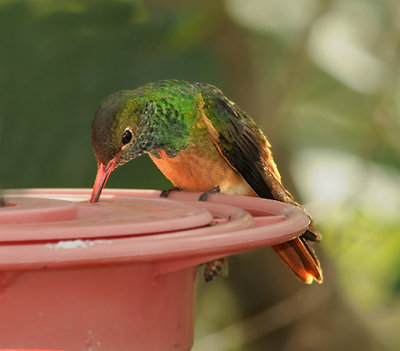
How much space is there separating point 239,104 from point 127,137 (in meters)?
1.55

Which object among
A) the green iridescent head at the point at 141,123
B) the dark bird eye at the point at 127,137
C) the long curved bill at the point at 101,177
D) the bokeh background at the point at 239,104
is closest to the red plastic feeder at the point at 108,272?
the long curved bill at the point at 101,177

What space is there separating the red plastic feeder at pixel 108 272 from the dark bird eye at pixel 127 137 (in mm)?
1100

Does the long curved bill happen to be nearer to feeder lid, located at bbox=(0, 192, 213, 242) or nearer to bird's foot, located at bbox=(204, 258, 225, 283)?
feeder lid, located at bbox=(0, 192, 213, 242)

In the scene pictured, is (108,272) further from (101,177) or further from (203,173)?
(203,173)

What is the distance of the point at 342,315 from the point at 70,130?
5.67ft

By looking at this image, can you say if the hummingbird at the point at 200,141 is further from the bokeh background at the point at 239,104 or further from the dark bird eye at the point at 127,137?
the bokeh background at the point at 239,104

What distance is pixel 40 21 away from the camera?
4.27 meters

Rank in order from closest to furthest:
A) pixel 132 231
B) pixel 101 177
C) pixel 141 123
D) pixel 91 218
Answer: pixel 132 231
pixel 91 218
pixel 101 177
pixel 141 123

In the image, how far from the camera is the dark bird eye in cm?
287

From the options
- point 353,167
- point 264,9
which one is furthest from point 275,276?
point 264,9

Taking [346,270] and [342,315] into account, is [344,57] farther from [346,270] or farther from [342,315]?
[342,315]

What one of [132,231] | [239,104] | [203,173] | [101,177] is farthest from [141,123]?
[132,231]

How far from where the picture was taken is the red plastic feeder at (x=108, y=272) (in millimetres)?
1339

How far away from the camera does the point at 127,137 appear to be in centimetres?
291
